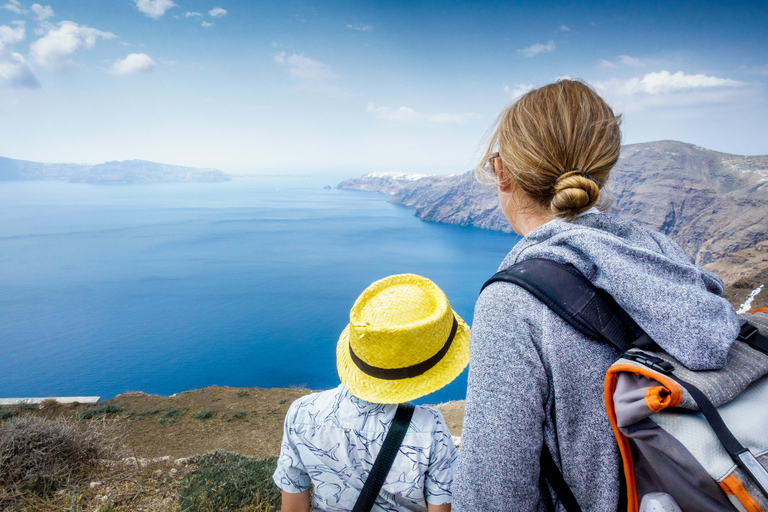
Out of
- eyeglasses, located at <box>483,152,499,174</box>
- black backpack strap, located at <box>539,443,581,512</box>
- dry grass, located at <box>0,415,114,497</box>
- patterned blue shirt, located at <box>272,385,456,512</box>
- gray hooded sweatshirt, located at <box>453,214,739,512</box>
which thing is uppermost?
eyeglasses, located at <box>483,152,499,174</box>

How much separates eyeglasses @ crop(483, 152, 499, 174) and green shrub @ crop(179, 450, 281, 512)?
3.73 m

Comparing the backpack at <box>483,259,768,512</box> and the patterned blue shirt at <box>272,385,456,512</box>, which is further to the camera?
the patterned blue shirt at <box>272,385,456,512</box>

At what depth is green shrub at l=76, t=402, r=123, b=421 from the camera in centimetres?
1195

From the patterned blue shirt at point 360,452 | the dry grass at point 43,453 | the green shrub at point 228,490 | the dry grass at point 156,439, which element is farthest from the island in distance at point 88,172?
the patterned blue shirt at point 360,452

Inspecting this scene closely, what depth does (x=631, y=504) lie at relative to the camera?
0.78m

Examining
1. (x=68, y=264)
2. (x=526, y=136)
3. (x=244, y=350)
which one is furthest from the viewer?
(x=68, y=264)

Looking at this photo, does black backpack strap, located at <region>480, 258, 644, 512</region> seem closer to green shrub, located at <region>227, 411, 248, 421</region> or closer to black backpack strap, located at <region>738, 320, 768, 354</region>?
black backpack strap, located at <region>738, 320, 768, 354</region>

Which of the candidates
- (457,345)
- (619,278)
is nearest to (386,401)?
(457,345)

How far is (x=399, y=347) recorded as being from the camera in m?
1.26

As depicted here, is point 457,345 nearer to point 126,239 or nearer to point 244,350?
point 244,350

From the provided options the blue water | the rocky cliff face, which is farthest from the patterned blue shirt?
the rocky cliff face

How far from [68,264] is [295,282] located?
120 feet

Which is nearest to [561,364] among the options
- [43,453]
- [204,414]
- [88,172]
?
[43,453]

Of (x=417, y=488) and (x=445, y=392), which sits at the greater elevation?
(x=417, y=488)
